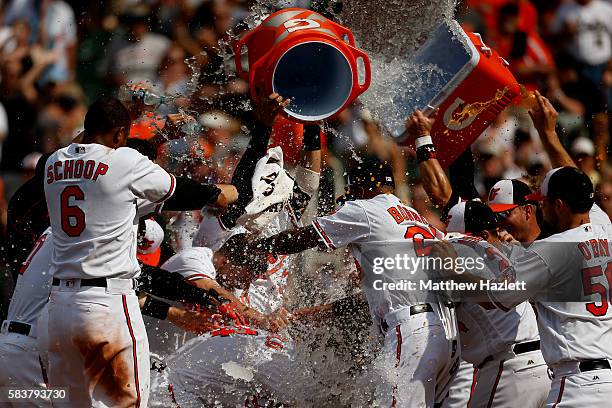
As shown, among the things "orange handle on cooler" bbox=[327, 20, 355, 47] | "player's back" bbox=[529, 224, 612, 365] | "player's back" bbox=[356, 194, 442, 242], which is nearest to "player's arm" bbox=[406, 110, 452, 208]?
"player's back" bbox=[356, 194, 442, 242]

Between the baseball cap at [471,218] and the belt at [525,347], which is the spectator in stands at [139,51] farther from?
the belt at [525,347]

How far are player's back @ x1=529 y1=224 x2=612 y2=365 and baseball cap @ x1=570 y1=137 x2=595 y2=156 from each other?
3.56 metres

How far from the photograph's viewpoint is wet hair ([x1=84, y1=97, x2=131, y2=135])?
4.36 metres

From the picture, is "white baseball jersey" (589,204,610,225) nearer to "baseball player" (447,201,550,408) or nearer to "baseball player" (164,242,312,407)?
"baseball player" (447,201,550,408)

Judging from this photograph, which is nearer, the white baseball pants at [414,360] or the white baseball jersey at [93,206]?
the white baseball jersey at [93,206]

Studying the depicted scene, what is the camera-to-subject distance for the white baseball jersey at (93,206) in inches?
168

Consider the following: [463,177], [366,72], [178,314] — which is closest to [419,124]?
[366,72]

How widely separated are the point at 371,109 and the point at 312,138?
49 cm

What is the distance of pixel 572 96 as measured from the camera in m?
8.88

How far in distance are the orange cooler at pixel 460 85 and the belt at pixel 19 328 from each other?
2523 millimetres

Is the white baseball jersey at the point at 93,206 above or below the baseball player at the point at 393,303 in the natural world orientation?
above

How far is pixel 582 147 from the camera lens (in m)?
7.96

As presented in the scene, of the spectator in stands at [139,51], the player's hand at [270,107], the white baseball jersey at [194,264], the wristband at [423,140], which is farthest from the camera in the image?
the spectator in stands at [139,51]

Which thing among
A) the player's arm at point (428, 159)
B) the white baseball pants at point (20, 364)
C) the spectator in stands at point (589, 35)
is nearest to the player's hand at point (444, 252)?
the player's arm at point (428, 159)
